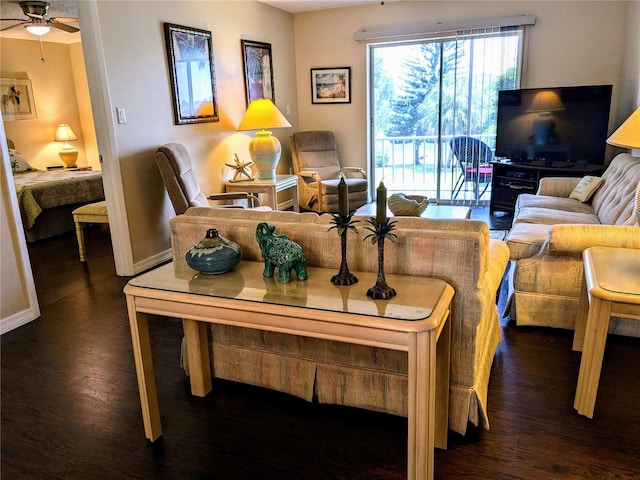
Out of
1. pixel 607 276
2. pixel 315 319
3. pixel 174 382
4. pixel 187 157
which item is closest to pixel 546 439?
pixel 607 276

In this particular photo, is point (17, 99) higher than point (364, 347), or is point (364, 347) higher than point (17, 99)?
point (17, 99)

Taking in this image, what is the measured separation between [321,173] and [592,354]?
168 inches

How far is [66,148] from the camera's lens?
736 cm

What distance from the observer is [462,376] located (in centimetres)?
178

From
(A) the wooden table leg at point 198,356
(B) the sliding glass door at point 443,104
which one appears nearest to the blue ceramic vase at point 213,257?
(A) the wooden table leg at point 198,356

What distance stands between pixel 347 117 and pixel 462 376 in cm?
492

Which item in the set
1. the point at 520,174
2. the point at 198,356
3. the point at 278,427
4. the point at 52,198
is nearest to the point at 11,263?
the point at 198,356

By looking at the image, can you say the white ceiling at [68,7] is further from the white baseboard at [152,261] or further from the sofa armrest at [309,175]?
the white baseboard at [152,261]

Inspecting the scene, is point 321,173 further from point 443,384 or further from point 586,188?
point 443,384

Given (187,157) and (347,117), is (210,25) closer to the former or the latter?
(187,157)

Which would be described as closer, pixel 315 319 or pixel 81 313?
pixel 315 319

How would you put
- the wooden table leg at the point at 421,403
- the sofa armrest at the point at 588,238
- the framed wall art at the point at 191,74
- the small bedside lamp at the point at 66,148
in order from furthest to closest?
the small bedside lamp at the point at 66,148 < the framed wall art at the point at 191,74 < the sofa armrest at the point at 588,238 < the wooden table leg at the point at 421,403

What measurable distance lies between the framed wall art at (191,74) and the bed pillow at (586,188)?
3.39 meters

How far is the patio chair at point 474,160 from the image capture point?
18.6ft
